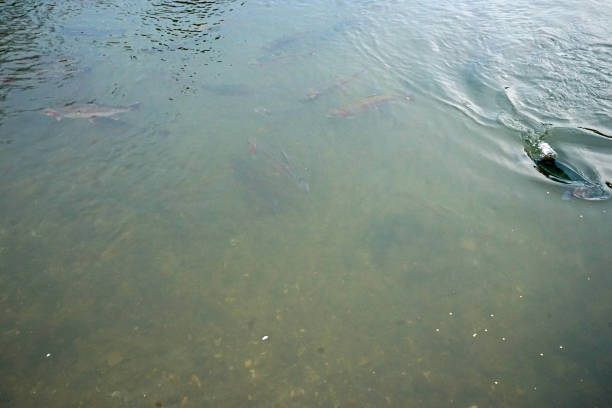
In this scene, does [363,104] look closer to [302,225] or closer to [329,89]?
[329,89]

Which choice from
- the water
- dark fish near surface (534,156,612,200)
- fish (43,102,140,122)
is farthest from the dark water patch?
fish (43,102,140,122)

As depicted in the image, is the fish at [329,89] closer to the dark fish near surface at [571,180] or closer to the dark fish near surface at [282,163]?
the dark fish near surface at [282,163]

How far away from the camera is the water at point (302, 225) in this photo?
4.20 m

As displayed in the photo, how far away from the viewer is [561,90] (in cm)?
838

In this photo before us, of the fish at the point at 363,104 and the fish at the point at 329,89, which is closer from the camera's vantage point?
the fish at the point at 363,104

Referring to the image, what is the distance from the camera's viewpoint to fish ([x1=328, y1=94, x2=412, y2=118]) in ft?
25.3

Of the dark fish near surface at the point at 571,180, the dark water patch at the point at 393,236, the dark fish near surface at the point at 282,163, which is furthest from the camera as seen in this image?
the dark fish near surface at the point at 282,163

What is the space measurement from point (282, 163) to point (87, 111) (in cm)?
433

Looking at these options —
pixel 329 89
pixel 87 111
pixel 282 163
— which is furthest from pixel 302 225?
pixel 87 111

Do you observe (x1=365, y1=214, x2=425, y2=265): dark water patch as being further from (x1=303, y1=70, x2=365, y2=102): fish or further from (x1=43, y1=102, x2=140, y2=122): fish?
(x1=43, y1=102, x2=140, y2=122): fish

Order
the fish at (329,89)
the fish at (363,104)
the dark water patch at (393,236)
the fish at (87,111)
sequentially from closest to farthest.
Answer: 1. the dark water patch at (393,236)
2. the fish at (87,111)
3. the fish at (363,104)
4. the fish at (329,89)

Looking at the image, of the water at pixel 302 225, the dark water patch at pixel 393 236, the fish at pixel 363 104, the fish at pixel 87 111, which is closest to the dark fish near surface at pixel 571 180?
the water at pixel 302 225

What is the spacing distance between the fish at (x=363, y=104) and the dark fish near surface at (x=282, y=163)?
171 centimetres

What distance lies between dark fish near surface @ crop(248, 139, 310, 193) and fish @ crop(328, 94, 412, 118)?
1714 millimetres
